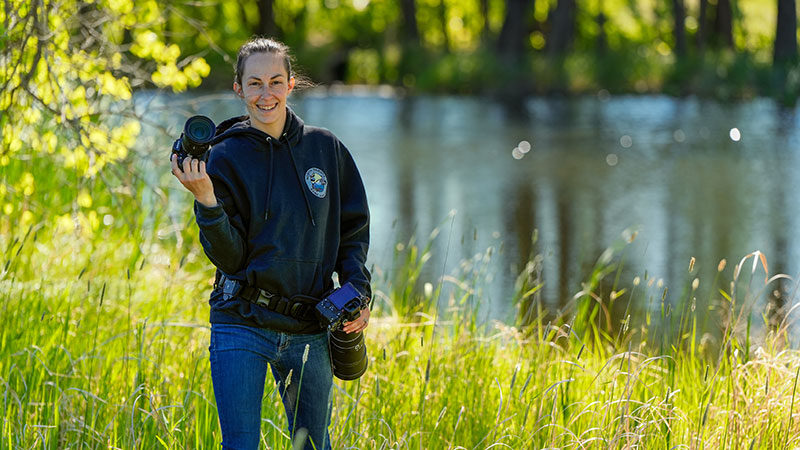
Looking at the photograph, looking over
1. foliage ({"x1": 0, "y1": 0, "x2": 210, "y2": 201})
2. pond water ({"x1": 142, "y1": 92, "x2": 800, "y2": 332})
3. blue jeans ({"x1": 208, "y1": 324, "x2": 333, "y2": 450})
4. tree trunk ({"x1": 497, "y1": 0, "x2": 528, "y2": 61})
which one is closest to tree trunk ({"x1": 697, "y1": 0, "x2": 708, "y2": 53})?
tree trunk ({"x1": 497, "y1": 0, "x2": 528, "y2": 61})

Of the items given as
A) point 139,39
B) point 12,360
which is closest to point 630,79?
point 139,39

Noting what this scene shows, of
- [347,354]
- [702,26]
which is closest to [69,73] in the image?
[347,354]

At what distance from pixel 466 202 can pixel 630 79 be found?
17993mm

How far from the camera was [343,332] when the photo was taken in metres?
3.15

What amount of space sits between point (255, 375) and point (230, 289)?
24 centimetres

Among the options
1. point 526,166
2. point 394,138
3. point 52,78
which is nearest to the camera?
point 52,78

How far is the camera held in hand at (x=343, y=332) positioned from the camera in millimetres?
3031

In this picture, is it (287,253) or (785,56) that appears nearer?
(287,253)

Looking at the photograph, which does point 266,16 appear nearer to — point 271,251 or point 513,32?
point 513,32

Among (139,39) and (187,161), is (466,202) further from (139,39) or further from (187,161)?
(187,161)

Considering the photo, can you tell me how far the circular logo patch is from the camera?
10.3 ft

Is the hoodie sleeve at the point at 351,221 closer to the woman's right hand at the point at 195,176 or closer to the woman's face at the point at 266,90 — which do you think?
the woman's face at the point at 266,90

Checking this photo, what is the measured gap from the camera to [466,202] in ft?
44.0

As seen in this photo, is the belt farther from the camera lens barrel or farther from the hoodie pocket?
the camera lens barrel
